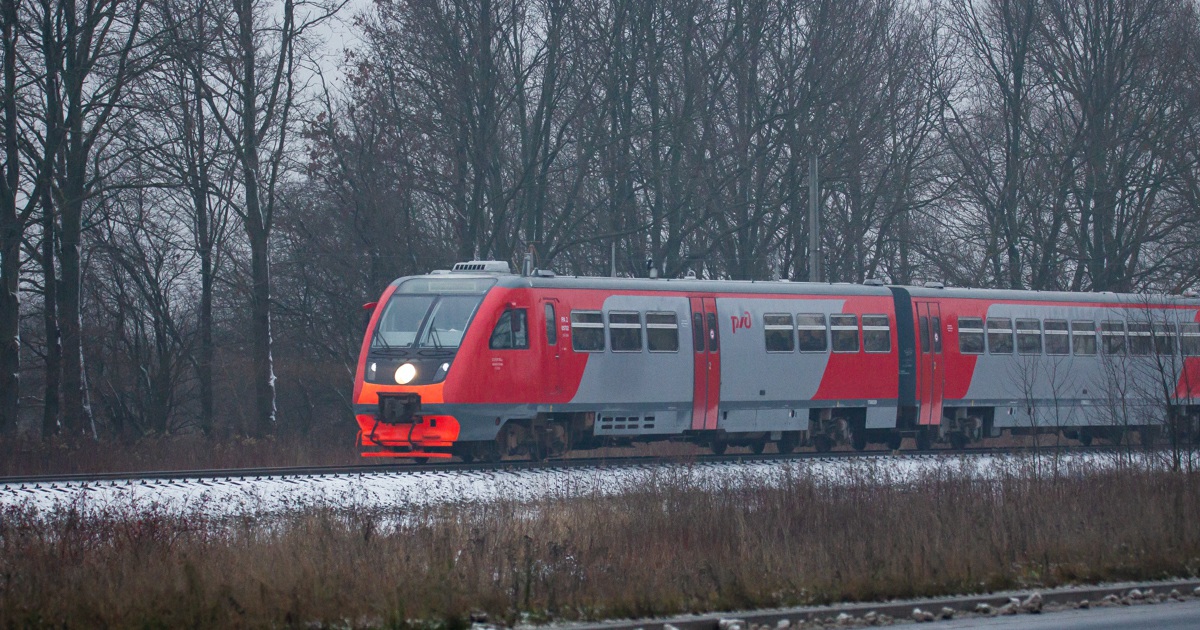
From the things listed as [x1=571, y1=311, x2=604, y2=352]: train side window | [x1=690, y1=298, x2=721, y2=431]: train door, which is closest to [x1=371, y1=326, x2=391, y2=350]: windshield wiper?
[x1=571, y1=311, x2=604, y2=352]: train side window

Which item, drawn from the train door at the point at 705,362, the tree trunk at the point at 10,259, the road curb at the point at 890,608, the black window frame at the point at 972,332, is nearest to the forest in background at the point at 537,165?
the tree trunk at the point at 10,259

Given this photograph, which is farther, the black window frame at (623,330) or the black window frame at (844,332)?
the black window frame at (844,332)

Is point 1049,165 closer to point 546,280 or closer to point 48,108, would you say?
point 546,280

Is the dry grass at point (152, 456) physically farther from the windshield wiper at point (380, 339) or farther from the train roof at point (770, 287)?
the train roof at point (770, 287)

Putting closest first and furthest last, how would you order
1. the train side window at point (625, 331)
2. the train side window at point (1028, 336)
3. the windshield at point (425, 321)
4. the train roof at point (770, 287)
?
1. the windshield at point (425, 321)
2. the train roof at point (770, 287)
3. the train side window at point (625, 331)
4. the train side window at point (1028, 336)

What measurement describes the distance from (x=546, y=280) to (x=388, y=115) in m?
12.8

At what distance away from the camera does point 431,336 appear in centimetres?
2048

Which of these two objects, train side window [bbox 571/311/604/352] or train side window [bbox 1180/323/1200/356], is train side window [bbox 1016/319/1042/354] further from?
train side window [bbox 571/311/604/352]

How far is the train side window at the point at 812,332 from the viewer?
24094 millimetres

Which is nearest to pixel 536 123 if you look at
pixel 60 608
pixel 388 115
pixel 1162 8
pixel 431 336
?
pixel 388 115

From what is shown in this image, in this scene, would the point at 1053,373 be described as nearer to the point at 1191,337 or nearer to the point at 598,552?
the point at 1191,337

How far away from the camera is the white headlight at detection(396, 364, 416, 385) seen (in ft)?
66.6

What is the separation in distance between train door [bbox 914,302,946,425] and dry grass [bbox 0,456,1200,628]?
10.2 m

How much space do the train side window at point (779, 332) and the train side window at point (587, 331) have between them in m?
3.45
